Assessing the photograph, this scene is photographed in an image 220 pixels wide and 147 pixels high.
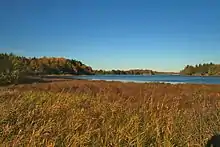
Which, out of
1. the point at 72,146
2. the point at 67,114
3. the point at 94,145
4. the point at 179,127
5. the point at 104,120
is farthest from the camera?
the point at 67,114

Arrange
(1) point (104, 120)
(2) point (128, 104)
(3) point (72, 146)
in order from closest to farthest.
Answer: (3) point (72, 146)
(1) point (104, 120)
(2) point (128, 104)

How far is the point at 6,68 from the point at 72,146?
43.0m

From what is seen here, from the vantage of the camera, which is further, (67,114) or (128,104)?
(128,104)

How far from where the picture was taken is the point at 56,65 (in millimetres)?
166875

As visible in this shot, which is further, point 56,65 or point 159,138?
point 56,65

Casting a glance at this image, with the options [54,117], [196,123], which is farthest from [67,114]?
[196,123]

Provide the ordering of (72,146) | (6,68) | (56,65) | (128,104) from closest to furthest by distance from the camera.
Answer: (72,146)
(128,104)
(6,68)
(56,65)

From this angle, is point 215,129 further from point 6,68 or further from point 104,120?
point 6,68

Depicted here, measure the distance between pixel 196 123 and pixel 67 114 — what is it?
2.56 m

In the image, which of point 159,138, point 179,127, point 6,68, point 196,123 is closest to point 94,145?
point 159,138

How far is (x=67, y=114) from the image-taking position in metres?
6.24

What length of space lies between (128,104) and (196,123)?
1.95 metres

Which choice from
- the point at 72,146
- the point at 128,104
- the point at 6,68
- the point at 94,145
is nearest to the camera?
the point at 72,146

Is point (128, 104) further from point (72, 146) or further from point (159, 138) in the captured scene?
point (72, 146)
